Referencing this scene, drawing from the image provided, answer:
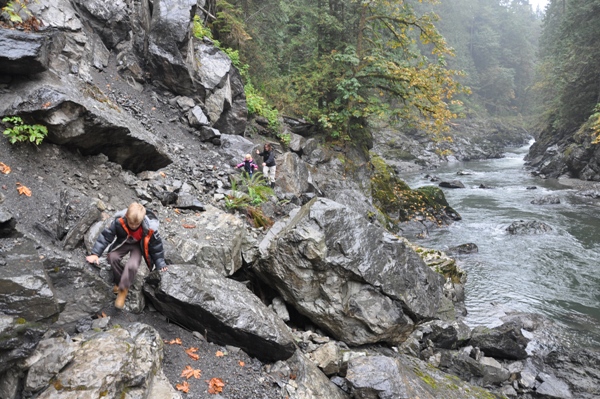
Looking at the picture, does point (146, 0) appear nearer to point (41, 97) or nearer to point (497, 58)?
point (41, 97)

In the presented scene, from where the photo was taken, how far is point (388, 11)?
1777 centimetres

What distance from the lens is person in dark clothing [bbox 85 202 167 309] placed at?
17.0ft

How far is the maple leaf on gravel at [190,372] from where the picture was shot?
4.68m

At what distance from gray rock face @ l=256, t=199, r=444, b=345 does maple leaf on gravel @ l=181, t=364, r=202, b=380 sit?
260 centimetres

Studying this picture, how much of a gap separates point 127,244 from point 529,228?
57.4 ft

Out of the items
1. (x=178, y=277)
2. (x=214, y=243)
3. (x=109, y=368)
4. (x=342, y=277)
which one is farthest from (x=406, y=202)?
(x=109, y=368)

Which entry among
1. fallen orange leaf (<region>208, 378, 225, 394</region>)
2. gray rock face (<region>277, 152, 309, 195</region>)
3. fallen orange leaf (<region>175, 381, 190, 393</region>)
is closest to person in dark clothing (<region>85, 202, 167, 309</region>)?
fallen orange leaf (<region>175, 381, 190, 393</region>)

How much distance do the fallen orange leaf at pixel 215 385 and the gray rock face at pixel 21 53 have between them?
6565 millimetres

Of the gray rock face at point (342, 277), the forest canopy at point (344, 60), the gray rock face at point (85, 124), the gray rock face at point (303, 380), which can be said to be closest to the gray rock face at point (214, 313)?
the gray rock face at point (303, 380)

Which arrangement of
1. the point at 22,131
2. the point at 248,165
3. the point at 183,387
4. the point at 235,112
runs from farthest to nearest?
the point at 235,112
the point at 248,165
the point at 22,131
the point at 183,387

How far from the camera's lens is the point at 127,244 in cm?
540

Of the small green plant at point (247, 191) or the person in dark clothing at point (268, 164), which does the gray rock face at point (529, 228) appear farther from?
the small green plant at point (247, 191)

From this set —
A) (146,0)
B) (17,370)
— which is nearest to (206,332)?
(17,370)

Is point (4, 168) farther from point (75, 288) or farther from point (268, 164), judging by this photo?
point (268, 164)
